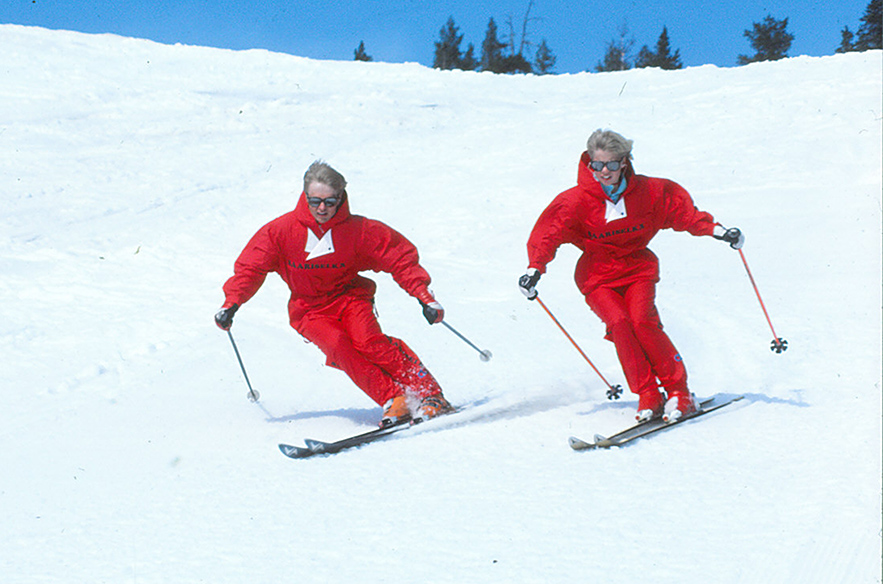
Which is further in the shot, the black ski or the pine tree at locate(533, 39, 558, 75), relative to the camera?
the pine tree at locate(533, 39, 558, 75)

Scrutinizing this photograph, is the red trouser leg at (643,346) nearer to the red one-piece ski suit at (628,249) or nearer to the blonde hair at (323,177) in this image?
the red one-piece ski suit at (628,249)

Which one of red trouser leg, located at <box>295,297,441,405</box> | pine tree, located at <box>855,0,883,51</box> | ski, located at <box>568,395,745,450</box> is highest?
pine tree, located at <box>855,0,883,51</box>

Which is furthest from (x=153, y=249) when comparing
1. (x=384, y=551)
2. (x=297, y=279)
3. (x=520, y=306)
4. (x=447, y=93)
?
(x=447, y=93)

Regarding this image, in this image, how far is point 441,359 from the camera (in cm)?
595

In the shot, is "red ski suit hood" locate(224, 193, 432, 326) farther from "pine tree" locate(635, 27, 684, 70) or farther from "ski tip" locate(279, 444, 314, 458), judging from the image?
"pine tree" locate(635, 27, 684, 70)

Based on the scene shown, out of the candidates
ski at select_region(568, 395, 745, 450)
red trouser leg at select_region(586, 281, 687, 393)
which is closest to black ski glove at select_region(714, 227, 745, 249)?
red trouser leg at select_region(586, 281, 687, 393)

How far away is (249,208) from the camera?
10.7m

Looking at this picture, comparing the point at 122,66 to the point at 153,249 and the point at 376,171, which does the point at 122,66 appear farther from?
the point at 153,249

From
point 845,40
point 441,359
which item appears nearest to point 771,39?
point 845,40

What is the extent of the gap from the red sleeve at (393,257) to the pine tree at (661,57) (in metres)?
38.1

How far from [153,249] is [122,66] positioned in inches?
423

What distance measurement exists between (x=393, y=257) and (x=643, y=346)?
1.43m

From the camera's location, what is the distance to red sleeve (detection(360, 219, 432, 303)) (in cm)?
449

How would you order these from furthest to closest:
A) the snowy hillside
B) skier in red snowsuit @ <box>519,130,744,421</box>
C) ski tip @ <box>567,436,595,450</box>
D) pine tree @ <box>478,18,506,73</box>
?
pine tree @ <box>478,18,506,73</box>
skier in red snowsuit @ <box>519,130,744,421</box>
ski tip @ <box>567,436,595,450</box>
the snowy hillside
